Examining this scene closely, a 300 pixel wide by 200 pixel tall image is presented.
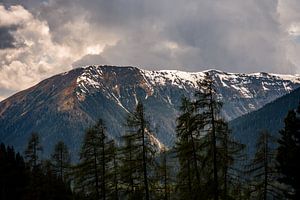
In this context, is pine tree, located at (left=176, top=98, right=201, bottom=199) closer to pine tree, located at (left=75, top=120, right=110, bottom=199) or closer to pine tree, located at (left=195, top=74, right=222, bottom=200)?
pine tree, located at (left=195, top=74, right=222, bottom=200)

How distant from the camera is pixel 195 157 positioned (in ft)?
112

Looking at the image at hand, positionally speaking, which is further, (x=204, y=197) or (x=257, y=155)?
(x=257, y=155)

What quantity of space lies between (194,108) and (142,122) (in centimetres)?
535

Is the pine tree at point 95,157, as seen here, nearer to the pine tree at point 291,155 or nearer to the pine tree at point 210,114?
the pine tree at point 210,114

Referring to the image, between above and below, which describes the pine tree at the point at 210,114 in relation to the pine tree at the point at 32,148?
above

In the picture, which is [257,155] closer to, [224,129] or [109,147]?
[224,129]

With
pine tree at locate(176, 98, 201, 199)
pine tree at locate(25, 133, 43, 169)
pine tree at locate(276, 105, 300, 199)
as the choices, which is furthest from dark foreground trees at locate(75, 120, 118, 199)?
pine tree at locate(25, 133, 43, 169)

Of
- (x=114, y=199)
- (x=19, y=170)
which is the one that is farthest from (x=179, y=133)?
(x=19, y=170)

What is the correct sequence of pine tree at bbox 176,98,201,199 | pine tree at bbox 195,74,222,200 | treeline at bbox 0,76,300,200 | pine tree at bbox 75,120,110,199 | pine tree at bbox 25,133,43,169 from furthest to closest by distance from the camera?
1. pine tree at bbox 25,133,43,169
2. pine tree at bbox 75,120,110,199
3. pine tree at bbox 176,98,201,199
4. pine tree at bbox 195,74,222,200
5. treeline at bbox 0,76,300,200

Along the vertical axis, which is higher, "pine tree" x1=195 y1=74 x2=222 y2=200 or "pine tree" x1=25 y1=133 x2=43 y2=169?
"pine tree" x1=195 y1=74 x2=222 y2=200

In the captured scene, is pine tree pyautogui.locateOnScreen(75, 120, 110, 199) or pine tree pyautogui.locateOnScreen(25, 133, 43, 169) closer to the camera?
pine tree pyautogui.locateOnScreen(75, 120, 110, 199)

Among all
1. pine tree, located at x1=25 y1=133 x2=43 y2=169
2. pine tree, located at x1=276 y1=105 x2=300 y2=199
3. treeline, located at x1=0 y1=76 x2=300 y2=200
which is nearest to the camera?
pine tree, located at x1=276 y1=105 x2=300 y2=199

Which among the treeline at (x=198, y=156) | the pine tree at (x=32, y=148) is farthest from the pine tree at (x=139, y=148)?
the pine tree at (x=32, y=148)

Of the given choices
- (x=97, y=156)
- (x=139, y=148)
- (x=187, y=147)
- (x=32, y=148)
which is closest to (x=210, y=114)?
(x=187, y=147)
